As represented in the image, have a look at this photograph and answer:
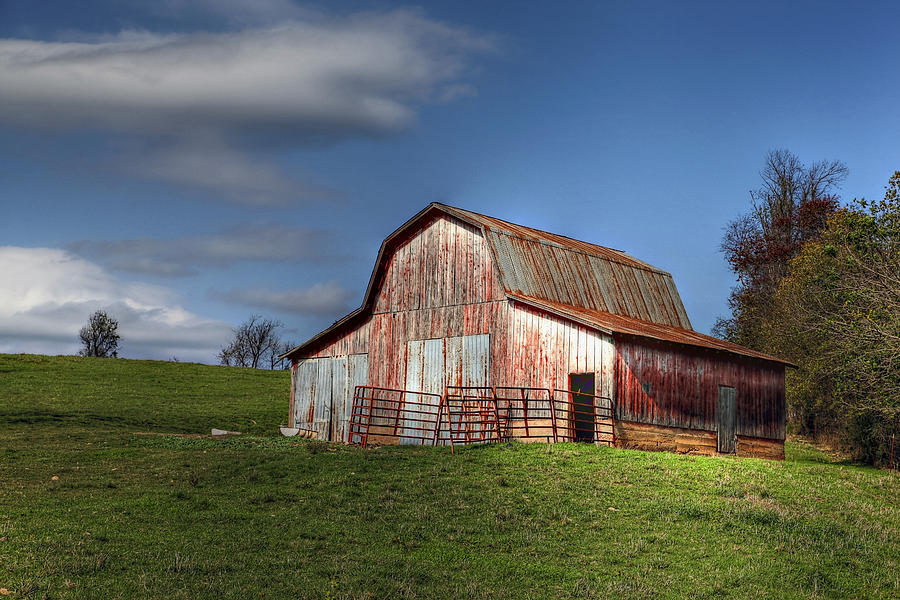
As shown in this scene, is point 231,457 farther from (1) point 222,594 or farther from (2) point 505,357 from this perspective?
(1) point 222,594

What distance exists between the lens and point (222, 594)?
11.7 meters

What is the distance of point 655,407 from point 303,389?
50.4 feet

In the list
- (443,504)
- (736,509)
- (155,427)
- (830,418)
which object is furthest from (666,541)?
(830,418)

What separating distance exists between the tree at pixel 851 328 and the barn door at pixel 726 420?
4.10m

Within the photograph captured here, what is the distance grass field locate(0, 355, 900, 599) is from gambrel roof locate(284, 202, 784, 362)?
21.1ft

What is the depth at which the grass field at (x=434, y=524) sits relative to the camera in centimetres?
1259

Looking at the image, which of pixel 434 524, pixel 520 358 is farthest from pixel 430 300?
pixel 434 524

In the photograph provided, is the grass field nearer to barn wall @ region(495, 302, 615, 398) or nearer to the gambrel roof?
barn wall @ region(495, 302, 615, 398)

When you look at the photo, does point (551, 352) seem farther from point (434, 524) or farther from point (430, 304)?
point (434, 524)

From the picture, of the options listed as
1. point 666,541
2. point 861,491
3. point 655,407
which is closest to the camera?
point 666,541

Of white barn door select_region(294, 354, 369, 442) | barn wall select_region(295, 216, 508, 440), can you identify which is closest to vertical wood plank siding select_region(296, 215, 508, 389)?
barn wall select_region(295, 216, 508, 440)

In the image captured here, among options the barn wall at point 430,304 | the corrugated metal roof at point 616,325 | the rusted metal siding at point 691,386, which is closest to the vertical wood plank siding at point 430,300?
the barn wall at point 430,304

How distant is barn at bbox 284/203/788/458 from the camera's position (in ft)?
88.7

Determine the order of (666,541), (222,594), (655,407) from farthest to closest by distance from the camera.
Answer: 1. (655,407)
2. (666,541)
3. (222,594)
